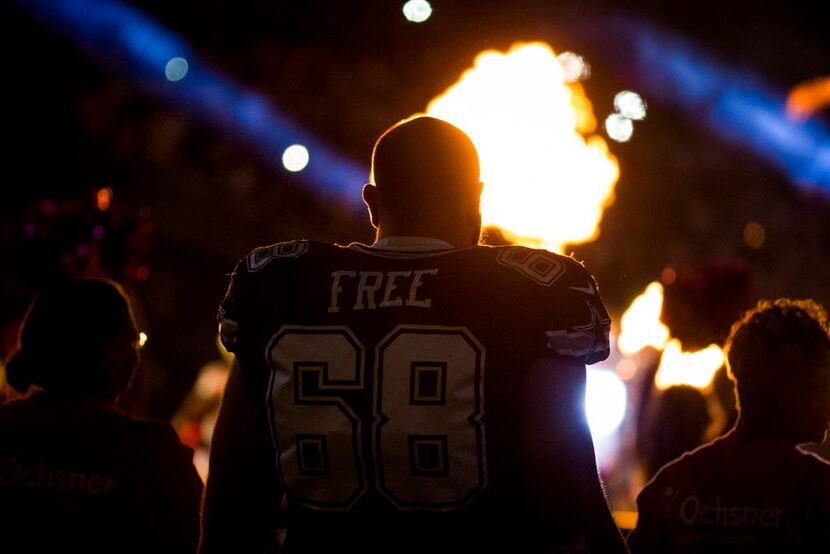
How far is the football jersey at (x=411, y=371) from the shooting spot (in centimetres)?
246

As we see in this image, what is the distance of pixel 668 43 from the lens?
22234mm

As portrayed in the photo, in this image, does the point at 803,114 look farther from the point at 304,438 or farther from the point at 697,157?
the point at 304,438

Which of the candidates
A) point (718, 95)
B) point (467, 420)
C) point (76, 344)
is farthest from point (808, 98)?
point (467, 420)

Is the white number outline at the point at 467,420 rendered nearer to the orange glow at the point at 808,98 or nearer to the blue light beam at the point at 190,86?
the blue light beam at the point at 190,86

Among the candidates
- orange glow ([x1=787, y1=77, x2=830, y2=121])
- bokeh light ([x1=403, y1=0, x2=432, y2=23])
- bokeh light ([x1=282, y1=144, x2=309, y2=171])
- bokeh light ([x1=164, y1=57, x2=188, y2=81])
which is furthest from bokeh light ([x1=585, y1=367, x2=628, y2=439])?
bokeh light ([x1=164, y1=57, x2=188, y2=81])

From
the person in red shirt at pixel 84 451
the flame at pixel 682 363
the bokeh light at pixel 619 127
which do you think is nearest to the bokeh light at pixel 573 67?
the bokeh light at pixel 619 127

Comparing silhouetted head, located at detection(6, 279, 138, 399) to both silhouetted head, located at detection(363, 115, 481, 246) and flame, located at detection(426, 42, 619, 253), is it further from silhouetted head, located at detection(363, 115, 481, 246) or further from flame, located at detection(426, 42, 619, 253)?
flame, located at detection(426, 42, 619, 253)

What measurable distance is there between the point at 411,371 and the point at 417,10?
48.3 ft

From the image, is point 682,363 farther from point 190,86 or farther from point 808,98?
point 808,98

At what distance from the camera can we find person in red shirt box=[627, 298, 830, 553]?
3129 millimetres

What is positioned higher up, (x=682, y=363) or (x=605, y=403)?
(x=682, y=363)

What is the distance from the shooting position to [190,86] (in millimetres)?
17547

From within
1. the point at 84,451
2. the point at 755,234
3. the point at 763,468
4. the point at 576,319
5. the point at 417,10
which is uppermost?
the point at 417,10

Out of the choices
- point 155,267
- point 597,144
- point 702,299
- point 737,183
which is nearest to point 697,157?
point 737,183
